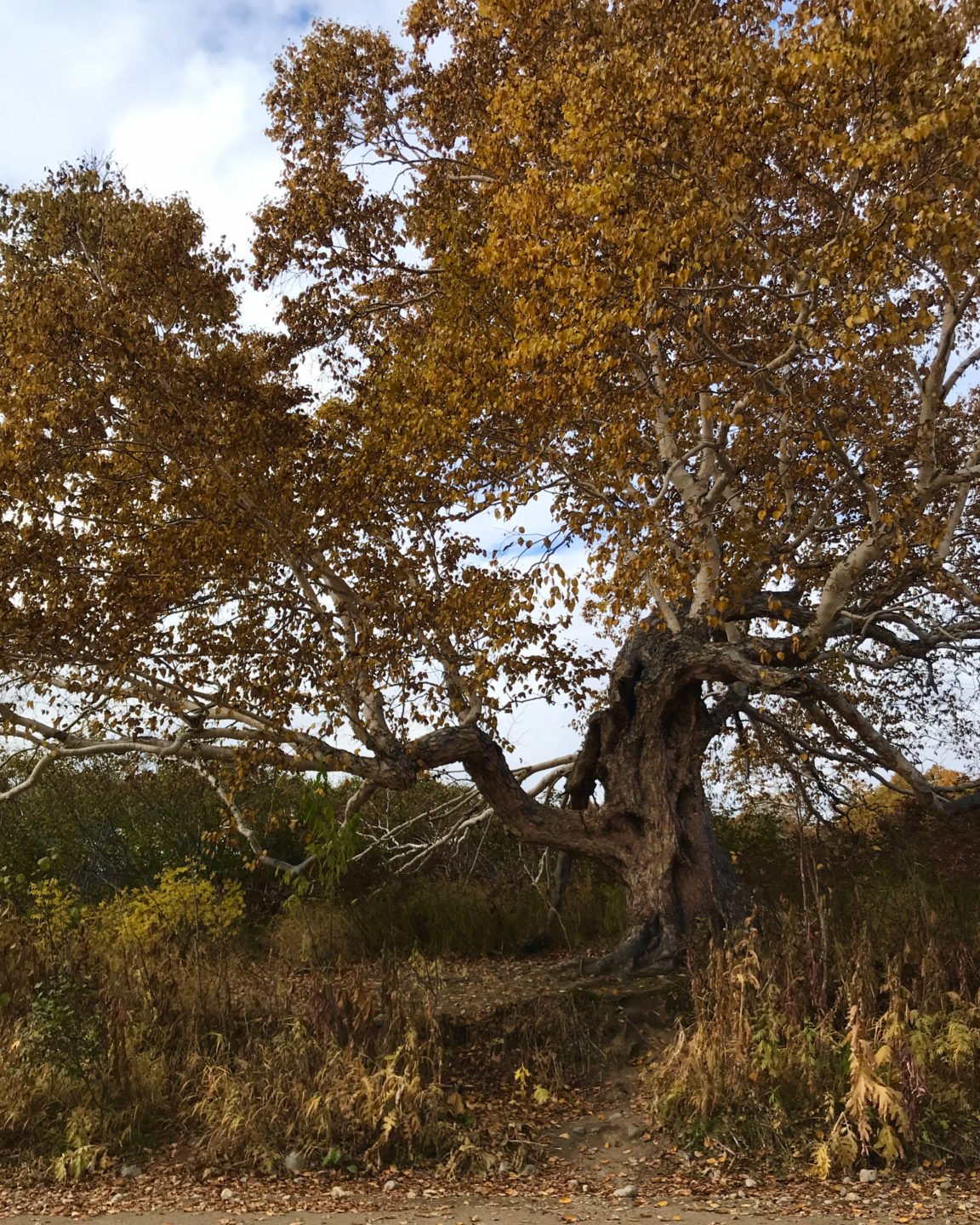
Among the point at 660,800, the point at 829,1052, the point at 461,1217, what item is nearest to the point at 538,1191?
the point at 461,1217

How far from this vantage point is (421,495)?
421 inches

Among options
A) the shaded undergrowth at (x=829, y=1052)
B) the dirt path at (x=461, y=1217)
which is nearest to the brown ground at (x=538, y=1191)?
the dirt path at (x=461, y=1217)

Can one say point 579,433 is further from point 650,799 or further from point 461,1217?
point 461,1217

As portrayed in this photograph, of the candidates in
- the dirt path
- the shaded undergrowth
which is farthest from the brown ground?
the shaded undergrowth

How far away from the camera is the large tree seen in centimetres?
772

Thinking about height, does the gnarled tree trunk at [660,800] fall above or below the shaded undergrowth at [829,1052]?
above

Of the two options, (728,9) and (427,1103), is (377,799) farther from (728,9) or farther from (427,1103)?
(728,9)

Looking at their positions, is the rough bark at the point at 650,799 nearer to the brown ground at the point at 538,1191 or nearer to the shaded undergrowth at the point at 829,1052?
the shaded undergrowth at the point at 829,1052

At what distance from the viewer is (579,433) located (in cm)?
1095

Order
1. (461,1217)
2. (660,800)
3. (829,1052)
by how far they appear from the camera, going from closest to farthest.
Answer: (461,1217) < (829,1052) < (660,800)

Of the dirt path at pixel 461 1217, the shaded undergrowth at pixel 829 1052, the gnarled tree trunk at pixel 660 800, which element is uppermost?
the gnarled tree trunk at pixel 660 800

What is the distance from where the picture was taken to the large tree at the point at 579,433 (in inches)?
304

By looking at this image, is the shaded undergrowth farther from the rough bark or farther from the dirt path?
the rough bark

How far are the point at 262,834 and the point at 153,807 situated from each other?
153 cm
